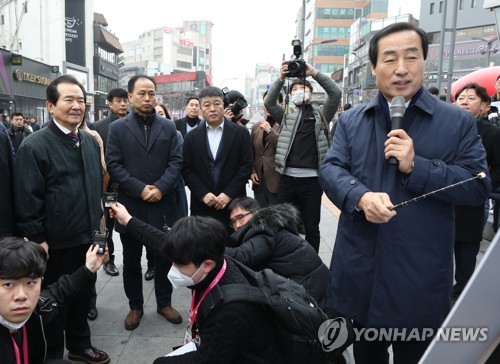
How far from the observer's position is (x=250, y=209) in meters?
3.19

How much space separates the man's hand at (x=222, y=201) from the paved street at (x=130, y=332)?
989 millimetres

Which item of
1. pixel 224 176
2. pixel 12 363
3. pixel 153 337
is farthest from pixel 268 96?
pixel 12 363

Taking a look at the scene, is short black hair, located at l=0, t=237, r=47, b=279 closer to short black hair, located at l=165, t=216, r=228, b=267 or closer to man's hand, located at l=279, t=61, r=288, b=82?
short black hair, located at l=165, t=216, r=228, b=267

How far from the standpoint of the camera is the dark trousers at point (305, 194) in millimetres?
4164

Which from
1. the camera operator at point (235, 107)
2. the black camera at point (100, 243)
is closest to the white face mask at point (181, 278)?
the black camera at point (100, 243)

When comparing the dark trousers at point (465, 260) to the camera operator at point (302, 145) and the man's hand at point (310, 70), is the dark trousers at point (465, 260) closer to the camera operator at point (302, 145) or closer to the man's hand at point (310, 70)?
the camera operator at point (302, 145)

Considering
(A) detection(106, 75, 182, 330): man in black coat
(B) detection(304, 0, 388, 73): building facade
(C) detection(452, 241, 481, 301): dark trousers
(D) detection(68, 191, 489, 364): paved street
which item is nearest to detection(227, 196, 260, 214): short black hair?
(A) detection(106, 75, 182, 330): man in black coat

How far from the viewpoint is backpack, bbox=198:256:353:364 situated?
1779 millimetres

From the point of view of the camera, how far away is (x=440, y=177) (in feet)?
5.02

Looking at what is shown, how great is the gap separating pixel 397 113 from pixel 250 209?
5.86 ft

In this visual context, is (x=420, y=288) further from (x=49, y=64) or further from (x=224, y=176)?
(x=49, y=64)

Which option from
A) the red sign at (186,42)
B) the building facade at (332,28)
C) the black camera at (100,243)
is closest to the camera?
the black camera at (100,243)

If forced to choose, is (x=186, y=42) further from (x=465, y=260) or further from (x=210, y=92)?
(x=465, y=260)

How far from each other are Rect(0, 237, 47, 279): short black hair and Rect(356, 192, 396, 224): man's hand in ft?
5.04
